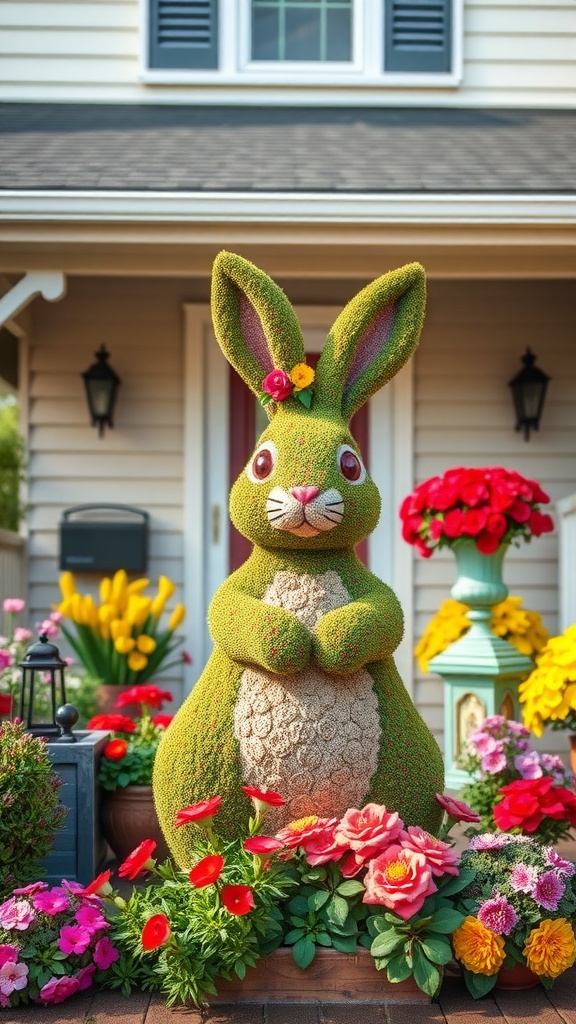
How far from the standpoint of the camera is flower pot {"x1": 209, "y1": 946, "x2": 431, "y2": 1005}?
245 centimetres

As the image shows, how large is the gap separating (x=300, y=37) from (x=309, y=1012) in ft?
18.5

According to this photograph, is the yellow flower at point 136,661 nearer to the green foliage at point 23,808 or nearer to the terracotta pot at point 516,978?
the green foliage at point 23,808

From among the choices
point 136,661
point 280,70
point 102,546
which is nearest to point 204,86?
point 280,70

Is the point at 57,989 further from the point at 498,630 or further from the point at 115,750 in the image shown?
the point at 498,630

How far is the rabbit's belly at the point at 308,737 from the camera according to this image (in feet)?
8.67

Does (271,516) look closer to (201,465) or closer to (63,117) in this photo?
(201,465)

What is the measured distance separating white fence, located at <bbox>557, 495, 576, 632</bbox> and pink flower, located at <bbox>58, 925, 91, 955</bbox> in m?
3.32

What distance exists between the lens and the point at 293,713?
2.65 metres

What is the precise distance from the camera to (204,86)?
244 inches

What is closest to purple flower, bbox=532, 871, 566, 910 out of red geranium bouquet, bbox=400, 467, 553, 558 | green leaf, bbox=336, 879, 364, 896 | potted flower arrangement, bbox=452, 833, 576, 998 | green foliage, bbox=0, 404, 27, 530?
potted flower arrangement, bbox=452, 833, 576, 998

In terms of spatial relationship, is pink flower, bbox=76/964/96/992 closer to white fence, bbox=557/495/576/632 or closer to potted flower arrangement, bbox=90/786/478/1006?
potted flower arrangement, bbox=90/786/478/1006

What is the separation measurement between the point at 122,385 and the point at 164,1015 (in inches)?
162

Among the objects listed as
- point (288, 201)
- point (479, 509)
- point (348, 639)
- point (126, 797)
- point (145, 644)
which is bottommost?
point (126, 797)

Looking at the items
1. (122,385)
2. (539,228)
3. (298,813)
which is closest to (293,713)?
(298,813)
